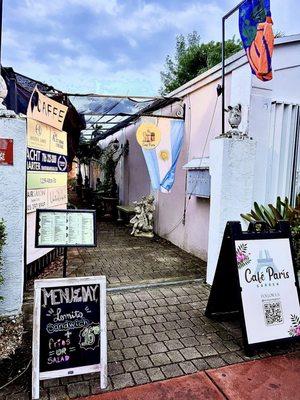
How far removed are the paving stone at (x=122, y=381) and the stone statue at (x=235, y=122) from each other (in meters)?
3.39

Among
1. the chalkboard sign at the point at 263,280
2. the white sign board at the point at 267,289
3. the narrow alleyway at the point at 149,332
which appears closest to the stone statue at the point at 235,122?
the chalkboard sign at the point at 263,280

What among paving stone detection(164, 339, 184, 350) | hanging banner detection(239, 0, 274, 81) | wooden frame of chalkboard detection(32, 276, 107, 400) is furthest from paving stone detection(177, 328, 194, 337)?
hanging banner detection(239, 0, 274, 81)

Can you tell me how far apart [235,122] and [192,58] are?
1134 centimetres

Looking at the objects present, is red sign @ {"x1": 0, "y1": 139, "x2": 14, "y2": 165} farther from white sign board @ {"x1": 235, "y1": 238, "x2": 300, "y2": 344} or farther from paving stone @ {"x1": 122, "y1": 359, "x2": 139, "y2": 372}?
white sign board @ {"x1": 235, "y1": 238, "x2": 300, "y2": 344}

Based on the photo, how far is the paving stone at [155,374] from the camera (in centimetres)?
271

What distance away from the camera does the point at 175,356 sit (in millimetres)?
3037

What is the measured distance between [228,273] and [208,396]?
1.34 meters

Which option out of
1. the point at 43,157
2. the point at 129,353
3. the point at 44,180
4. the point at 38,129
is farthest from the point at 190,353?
the point at 38,129

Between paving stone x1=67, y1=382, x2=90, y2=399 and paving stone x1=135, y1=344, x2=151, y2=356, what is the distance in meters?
0.63

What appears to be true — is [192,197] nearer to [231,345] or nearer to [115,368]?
[231,345]

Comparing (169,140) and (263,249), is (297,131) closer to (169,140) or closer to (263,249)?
(169,140)

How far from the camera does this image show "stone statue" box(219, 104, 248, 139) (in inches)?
182

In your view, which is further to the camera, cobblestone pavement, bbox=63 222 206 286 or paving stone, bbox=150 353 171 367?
cobblestone pavement, bbox=63 222 206 286

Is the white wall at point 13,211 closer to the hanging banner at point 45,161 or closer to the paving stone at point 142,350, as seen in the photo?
the hanging banner at point 45,161
